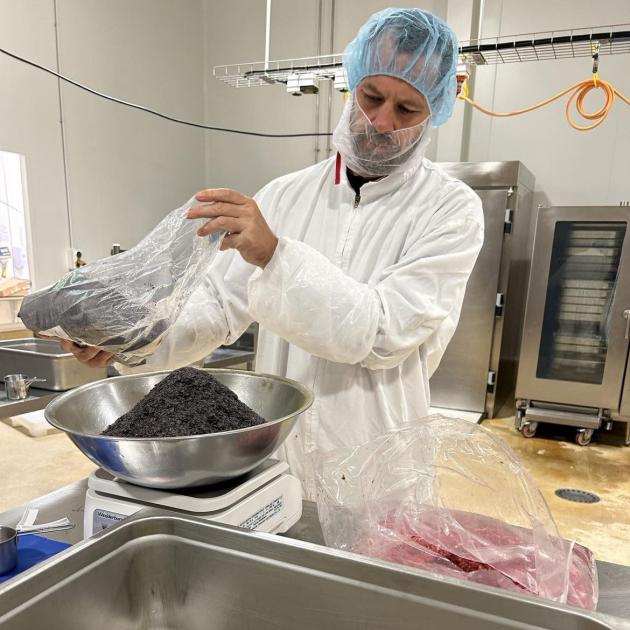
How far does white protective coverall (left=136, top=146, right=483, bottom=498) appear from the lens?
0.93 m

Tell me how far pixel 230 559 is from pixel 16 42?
123 inches

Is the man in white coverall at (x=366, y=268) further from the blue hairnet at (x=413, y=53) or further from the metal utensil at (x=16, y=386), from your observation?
the metal utensil at (x=16, y=386)

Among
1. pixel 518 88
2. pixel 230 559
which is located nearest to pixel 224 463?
pixel 230 559

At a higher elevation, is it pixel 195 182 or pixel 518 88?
pixel 518 88

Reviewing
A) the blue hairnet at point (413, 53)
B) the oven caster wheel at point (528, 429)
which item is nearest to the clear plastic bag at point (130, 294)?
the blue hairnet at point (413, 53)

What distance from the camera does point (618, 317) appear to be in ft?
9.67

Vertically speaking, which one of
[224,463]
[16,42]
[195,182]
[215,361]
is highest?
[16,42]

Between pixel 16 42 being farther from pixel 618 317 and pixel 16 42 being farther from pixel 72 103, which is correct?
pixel 618 317

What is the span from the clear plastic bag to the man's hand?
27 mm

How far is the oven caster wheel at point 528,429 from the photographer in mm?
3162

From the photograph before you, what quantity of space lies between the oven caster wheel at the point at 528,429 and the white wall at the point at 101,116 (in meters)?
2.85

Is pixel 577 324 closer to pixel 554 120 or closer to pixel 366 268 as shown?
pixel 554 120

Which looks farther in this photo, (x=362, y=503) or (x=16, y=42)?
(x=16, y=42)

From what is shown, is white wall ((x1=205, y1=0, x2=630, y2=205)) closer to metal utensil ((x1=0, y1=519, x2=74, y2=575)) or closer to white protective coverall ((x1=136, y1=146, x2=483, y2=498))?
white protective coverall ((x1=136, y1=146, x2=483, y2=498))
